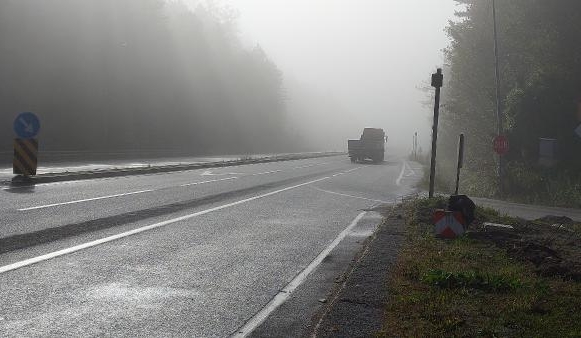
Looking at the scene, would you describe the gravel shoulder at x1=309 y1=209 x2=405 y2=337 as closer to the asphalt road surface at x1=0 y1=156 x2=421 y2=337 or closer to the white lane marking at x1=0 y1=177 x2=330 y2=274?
the asphalt road surface at x1=0 y1=156 x2=421 y2=337

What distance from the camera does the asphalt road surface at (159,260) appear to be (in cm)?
486

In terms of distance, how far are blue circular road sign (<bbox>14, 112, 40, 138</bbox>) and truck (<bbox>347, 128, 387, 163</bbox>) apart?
3546cm

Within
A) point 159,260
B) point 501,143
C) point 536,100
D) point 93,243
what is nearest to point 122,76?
point 536,100

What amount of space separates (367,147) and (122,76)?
27.4 metres

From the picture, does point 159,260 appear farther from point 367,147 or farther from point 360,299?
point 367,147

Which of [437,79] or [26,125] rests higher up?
[437,79]

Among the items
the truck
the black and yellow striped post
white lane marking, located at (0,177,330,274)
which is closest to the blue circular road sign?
the black and yellow striped post

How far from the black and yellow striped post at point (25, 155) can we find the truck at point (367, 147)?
116 ft

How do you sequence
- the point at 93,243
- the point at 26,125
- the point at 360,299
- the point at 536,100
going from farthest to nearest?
the point at 536,100 → the point at 26,125 → the point at 93,243 → the point at 360,299

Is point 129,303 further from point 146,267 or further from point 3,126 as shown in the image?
point 3,126

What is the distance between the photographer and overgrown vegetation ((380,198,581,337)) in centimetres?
468

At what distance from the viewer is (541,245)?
8.81 metres

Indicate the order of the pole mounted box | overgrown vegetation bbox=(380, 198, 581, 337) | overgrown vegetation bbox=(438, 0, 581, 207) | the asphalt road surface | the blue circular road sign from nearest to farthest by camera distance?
overgrown vegetation bbox=(380, 198, 581, 337)
the asphalt road surface
the pole mounted box
the blue circular road sign
overgrown vegetation bbox=(438, 0, 581, 207)

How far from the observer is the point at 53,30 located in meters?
51.0
